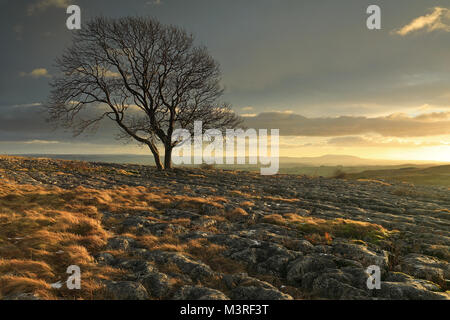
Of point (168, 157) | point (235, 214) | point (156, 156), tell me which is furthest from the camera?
point (168, 157)

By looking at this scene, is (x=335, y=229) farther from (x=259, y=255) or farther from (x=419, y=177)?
(x=419, y=177)

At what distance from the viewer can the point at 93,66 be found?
105 feet

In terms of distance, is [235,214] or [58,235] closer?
[58,235]

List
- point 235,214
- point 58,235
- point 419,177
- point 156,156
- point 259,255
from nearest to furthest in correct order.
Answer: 1. point 259,255
2. point 58,235
3. point 235,214
4. point 156,156
5. point 419,177

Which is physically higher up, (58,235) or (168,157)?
(168,157)

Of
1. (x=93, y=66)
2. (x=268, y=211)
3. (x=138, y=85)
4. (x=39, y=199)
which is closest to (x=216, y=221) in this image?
(x=268, y=211)

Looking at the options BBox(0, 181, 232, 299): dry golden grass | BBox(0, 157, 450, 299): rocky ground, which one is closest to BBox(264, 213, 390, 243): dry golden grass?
BBox(0, 157, 450, 299): rocky ground

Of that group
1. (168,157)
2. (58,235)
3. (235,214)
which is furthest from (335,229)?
(168,157)

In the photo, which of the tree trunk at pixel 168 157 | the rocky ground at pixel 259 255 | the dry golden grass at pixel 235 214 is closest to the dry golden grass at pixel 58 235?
the rocky ground at pixel 259 255

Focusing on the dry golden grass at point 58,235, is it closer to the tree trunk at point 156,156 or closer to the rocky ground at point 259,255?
the rocky ground at point 259,255

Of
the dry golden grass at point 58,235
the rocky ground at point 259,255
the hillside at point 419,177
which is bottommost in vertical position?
the hillside at point 419,177

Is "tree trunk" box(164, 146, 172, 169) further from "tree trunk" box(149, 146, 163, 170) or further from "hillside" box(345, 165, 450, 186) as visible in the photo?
"hillside" box(345, 165, 450, 186)
